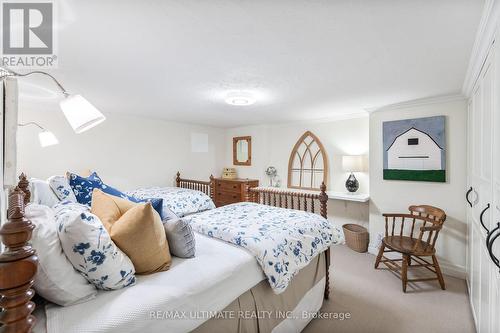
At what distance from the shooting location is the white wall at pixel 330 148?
3.62 meters

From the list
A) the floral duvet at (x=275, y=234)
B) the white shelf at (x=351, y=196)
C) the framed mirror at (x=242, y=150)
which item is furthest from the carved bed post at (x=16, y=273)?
the framed mirror at (x=242, y=150)

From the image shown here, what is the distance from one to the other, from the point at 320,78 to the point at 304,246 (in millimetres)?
1522

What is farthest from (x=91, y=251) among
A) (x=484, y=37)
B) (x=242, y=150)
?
(x=242, y=150)

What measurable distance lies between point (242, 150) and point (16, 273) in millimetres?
4699

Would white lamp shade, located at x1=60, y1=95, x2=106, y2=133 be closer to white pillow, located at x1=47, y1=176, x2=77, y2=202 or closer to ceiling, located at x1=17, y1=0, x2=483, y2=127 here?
ceiling, located at x1=17, y1=0, x2=483, y2=127

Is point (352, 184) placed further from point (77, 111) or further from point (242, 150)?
point (77, 111)

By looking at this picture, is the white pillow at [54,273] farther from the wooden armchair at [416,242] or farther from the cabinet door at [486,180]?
the wooden armchair at [416,242]

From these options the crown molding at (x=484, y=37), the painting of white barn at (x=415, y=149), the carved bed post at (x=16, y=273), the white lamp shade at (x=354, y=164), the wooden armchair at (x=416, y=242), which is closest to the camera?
the carved bed post at (x=16, y=273)

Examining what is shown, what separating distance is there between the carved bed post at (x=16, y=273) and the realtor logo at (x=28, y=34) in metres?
1.21

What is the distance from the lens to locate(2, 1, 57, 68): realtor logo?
1.16 m

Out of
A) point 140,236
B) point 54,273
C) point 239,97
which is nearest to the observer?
point 54,273

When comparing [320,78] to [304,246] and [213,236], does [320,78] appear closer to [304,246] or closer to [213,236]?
[304,246]

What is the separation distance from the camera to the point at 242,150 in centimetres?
518

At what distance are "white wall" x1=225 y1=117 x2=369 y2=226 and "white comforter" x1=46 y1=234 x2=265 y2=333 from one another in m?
2.81
